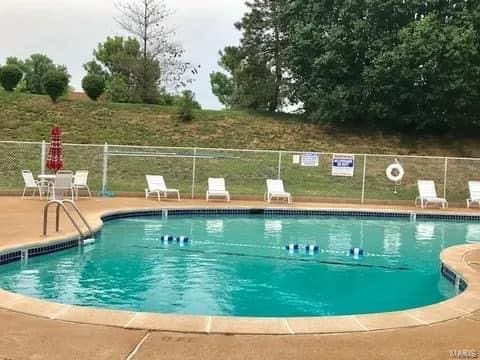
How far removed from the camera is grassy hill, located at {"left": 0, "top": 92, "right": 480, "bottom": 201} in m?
18.2

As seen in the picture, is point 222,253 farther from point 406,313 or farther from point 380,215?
point 380,215

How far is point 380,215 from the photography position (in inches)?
561

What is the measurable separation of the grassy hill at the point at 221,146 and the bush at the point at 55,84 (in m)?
0.42

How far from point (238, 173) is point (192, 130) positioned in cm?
476

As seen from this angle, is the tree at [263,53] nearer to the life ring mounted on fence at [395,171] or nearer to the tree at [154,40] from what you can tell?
the tree at [154,40]

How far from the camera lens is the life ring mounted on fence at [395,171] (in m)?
17.1

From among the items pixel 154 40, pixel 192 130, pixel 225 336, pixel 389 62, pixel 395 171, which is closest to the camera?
pixel 225 336

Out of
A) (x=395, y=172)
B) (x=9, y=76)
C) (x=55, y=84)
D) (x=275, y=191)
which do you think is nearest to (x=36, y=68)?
(x=9, y=76)

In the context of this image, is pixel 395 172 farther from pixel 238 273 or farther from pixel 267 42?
pixel 238 273

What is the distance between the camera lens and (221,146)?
71.9 ft

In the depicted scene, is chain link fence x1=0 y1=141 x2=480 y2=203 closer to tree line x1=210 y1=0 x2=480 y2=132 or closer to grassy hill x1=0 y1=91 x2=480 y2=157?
grassy hill x1=0 y1=91 x2=480 y2=157

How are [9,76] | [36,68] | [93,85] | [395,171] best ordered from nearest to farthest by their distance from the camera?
[395,171] → [93,85] → [9,76] → [36,68]

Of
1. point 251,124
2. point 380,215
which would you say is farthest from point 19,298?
point 251,124

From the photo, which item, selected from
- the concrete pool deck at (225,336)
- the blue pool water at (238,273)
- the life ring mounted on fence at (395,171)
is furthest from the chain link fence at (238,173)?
the concrete pool deck at (225,336)
